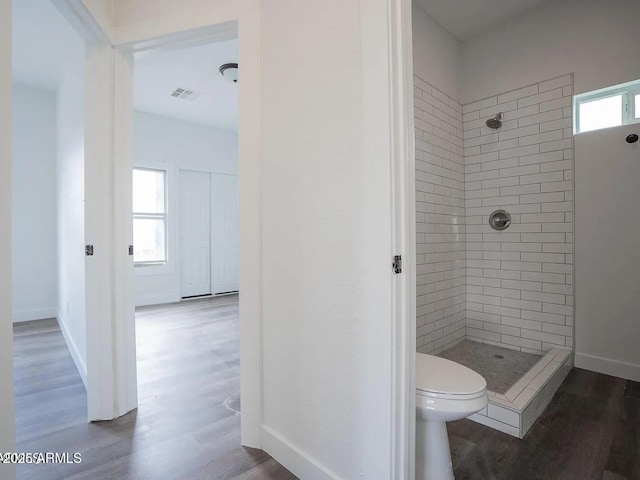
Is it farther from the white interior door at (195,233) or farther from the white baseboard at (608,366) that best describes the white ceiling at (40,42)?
the white baseboard at (608,366)

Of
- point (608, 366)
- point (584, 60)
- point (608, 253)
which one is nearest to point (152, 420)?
point (608, 366)

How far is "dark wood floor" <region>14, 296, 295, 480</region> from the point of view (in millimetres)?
1402

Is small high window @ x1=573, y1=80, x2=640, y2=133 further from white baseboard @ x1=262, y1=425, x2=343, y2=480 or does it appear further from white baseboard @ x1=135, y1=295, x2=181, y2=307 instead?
white baseboard @ x1=135, y1=295, x2=181, y2=307

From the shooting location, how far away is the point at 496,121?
2658 millimetres

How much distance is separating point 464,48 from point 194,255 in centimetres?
456

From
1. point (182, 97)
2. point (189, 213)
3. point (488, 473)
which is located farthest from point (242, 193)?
point (189, 213)

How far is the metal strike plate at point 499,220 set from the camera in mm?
2650

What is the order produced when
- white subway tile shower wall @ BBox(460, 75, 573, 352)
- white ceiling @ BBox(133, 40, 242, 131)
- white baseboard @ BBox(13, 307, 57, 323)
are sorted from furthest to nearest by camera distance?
white baseboard @ BBox(13, 307, 57, 323)
white ceiling @ BBox(133, 40, 242, 131)
white subway tile shower wall @ BBox(460, 75, 573, 352)

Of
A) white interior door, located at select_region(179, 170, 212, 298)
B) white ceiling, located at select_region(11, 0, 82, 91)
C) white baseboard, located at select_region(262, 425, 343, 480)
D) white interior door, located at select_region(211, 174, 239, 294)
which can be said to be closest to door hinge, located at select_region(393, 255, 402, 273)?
white baseboard, located at select_region(262, 425, 343, 480)

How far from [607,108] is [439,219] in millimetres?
1397

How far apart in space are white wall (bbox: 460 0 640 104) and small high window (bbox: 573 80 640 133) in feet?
0.30

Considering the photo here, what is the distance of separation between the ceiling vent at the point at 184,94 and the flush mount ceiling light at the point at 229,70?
0.73 metres

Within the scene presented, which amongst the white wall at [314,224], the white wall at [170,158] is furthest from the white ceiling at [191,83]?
the white wall at [314,224]

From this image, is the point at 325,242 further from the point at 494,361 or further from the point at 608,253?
the point at 608,253
